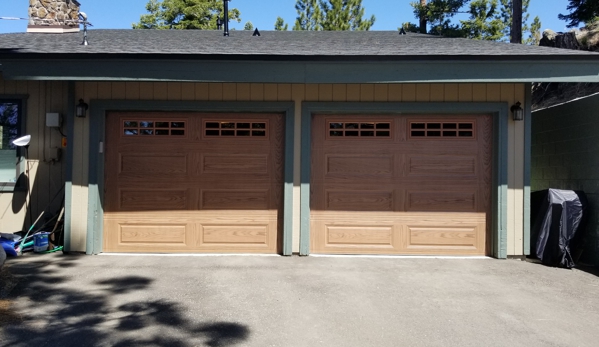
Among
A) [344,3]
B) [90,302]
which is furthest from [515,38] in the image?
[90,302]

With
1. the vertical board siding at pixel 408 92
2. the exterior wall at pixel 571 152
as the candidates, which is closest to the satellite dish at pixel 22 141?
the vertical board siding at pixel 408 92

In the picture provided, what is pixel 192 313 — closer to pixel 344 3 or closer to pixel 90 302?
pixel 90 302

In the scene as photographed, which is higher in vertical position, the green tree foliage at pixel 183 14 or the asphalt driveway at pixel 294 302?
the green tree foliage at pixel 183 14

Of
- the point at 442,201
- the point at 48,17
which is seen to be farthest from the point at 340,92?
the point at 48,17

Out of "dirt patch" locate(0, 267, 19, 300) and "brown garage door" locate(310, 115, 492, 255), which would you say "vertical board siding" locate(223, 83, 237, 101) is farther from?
"dirt patch" locate(0, 267, 19, 300)

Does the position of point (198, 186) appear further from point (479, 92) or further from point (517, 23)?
point (517, 23)

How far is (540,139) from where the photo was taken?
7.31m

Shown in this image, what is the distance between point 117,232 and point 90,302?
225cm

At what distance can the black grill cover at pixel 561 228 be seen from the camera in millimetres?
5750

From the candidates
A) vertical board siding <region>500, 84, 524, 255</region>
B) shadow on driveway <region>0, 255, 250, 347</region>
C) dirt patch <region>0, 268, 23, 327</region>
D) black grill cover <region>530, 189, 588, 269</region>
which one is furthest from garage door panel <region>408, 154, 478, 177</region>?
dirt patch <region>0, 268, 23, 327</region>

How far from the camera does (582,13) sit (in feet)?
64.4

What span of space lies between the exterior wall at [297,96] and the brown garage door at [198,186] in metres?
0.28

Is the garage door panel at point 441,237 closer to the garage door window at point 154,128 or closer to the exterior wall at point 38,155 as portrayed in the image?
the garage door window at point 154,128

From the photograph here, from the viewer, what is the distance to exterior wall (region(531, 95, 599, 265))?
233 inches
